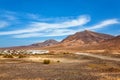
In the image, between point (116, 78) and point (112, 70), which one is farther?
point (112, 70)

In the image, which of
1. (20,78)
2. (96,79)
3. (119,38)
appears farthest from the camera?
(119,38)

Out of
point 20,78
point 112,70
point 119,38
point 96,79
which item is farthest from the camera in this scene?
point 119,38

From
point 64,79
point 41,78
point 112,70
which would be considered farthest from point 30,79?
point 112,70

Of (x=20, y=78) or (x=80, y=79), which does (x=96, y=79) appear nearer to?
(x=80, y=79)

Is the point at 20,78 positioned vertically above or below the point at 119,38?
below

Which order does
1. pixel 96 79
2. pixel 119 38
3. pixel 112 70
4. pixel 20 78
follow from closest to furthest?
pixel 96 79
pixel 20 78
pixel 112 70
pixel 119 38

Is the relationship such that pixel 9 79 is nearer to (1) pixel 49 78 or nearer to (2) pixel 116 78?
(1) pixel 49 78

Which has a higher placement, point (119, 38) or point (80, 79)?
point (119, 38)

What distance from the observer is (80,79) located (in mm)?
20812

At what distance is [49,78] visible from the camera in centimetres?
2153

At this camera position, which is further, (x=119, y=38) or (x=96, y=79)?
(x=119, y=38)

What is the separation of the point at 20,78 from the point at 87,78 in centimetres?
493

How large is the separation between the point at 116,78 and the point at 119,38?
154 metres

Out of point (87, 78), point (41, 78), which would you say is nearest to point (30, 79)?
point (41, 78)
